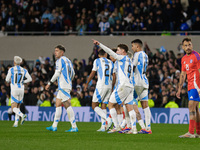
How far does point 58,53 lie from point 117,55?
7.73ft

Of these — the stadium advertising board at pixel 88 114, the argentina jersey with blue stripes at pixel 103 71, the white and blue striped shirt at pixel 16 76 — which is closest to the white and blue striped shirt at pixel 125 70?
the argentina jersey with blue stripes at pixel 103 71

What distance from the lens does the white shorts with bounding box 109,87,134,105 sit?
12047mm

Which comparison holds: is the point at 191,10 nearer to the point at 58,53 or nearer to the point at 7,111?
the point at 7,111

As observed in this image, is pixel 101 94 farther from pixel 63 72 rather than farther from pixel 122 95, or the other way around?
pixel 122 95

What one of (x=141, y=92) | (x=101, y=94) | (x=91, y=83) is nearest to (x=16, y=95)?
(x=101, y=94)

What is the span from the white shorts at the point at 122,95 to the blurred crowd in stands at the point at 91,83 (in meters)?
9.13

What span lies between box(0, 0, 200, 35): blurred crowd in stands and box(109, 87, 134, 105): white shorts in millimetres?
14713

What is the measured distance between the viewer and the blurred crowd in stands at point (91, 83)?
70.8 ft

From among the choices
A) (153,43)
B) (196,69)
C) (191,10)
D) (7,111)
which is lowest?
(7,111)

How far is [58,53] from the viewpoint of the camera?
13.6 m

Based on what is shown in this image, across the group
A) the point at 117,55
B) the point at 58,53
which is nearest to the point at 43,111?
the point at 58,53

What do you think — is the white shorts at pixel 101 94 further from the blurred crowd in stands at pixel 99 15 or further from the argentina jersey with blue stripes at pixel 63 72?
the blurred crowd in stands at pixel 99 15

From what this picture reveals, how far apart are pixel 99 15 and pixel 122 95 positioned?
54.7 ft

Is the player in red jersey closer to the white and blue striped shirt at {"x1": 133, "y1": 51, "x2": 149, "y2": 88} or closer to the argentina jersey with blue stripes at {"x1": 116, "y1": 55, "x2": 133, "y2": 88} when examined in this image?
the argentina jersey with blue stripes at {"x1": 116, "y1": 55, "x2": 133, "y2": 88}
